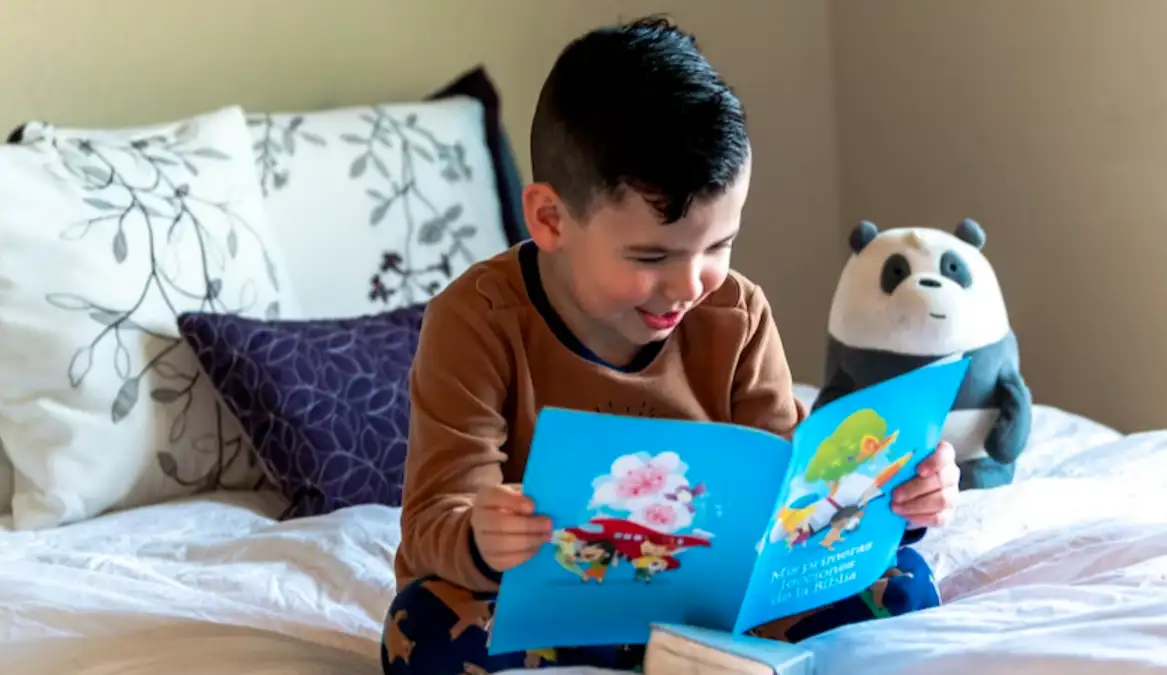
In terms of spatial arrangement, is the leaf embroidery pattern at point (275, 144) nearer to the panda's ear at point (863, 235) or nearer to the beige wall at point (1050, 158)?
the panda's ear at point (863, 235)

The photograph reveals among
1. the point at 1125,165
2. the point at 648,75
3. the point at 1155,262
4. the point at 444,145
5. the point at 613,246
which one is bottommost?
the point at 1155,262

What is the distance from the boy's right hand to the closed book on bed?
101 mm

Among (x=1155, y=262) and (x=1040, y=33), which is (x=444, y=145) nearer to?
(x=1040, y=33)

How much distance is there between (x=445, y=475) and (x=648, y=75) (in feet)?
1.11

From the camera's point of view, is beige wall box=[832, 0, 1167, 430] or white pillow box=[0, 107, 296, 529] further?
beige wall box=[832, 0, 1167, 430]

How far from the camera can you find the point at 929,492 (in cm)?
95

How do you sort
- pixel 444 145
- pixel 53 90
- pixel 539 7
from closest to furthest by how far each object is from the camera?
pixel 53 90, pixel 444 145, pixel 539 7

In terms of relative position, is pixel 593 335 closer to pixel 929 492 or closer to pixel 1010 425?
pixel 929 492

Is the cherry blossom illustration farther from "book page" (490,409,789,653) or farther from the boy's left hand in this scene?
the boy's left hand

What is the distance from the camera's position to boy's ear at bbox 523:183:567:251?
3.11ft

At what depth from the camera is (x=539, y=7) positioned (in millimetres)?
2059

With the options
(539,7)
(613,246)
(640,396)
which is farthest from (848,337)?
(539,7)

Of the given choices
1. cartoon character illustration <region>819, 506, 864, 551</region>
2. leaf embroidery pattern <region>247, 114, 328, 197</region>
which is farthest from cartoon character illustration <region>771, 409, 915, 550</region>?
leaf embroidery pattern <region>247, 114, 328, 197</region>

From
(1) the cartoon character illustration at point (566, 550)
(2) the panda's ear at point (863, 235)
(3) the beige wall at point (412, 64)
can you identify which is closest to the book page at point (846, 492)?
(1) the cartoon character illustration at point (566, 550)
